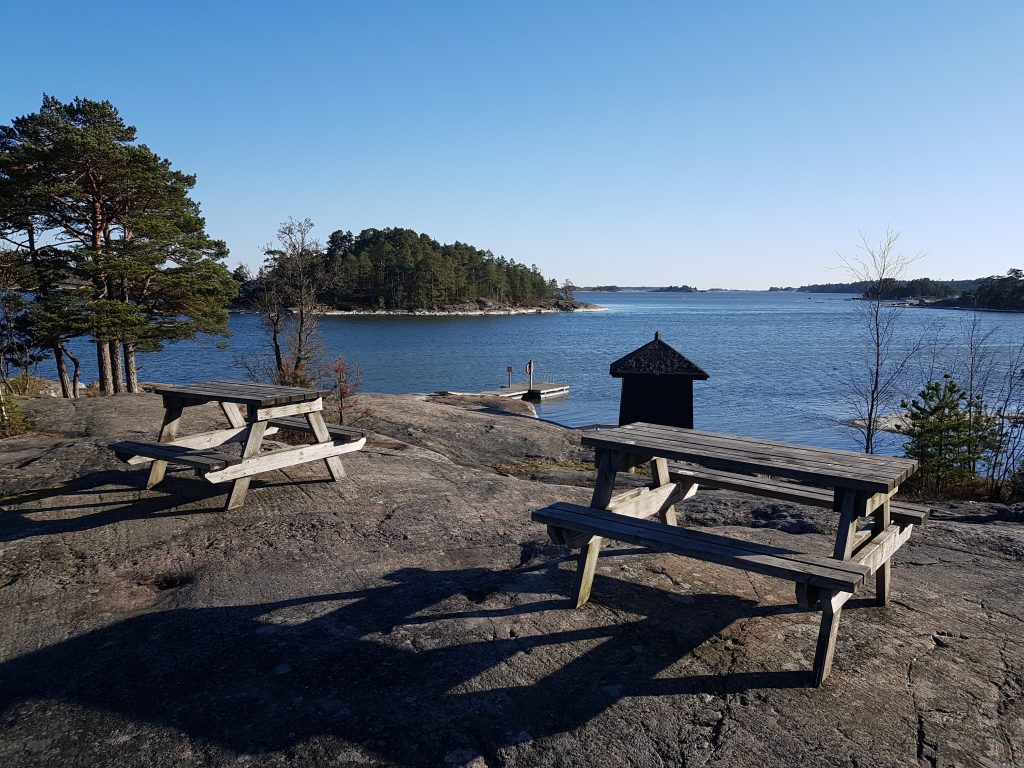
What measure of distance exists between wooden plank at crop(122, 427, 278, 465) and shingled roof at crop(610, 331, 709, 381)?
27.2ft

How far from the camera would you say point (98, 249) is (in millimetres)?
19281

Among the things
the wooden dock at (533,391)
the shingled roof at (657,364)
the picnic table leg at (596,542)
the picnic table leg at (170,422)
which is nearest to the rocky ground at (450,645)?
the picnic table leg at (596,542)

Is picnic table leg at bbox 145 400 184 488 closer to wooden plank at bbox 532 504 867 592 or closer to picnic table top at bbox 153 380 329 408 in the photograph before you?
picnic table top at bbox 153 380 329 408

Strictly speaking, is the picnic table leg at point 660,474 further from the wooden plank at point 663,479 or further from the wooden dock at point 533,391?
the wooden dock at point 533,391

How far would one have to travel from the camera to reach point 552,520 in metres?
3.93

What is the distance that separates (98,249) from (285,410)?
55.7 feet

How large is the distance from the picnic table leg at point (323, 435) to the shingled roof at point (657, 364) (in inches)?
316

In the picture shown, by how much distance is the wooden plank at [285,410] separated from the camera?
5.91 metres

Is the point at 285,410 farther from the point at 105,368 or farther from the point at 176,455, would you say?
the point at 105,368

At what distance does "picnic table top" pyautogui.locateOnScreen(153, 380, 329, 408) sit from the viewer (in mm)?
5766

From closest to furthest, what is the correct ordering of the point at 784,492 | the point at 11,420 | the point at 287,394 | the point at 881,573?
the point at 881,573
the point at 784,492
the point at 287,394
the point at 11,420

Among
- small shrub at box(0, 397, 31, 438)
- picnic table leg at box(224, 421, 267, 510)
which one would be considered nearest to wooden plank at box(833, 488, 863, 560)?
picnic table leg at box(224, 421, 267, 510)

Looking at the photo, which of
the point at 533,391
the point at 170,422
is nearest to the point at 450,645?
the point at 170,422

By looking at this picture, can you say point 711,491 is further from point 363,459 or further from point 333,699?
point 333,699
